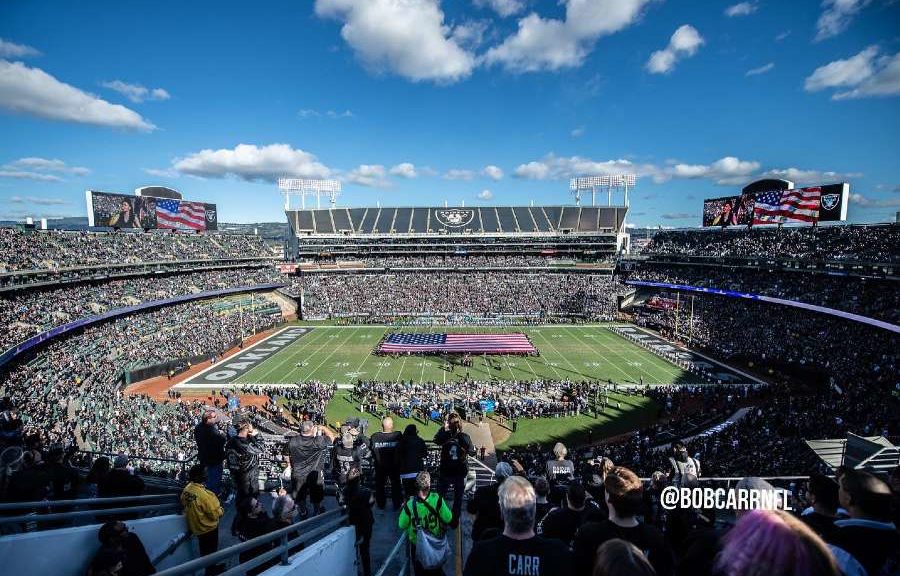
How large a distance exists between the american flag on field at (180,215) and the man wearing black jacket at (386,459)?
59.2 meters

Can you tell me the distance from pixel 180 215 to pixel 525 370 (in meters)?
49.9

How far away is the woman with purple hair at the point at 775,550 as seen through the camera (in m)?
1.65

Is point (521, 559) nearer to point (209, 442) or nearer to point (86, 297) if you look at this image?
point (209, 442)

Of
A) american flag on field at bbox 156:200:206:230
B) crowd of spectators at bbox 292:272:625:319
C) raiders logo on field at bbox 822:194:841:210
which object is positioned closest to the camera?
raiders logo on field at bbox 822:194:841:210

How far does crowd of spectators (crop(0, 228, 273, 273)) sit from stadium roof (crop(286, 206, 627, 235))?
11.2 m

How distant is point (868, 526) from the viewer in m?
2.90

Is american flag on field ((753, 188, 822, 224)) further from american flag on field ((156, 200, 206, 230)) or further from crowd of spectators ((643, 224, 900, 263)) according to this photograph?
american flag on field ((156, 200, 206, 230))

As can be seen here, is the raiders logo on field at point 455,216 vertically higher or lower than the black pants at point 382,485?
higher

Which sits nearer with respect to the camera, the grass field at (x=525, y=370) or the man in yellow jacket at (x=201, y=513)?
the man in yellow jacket at (x=201, y=513)

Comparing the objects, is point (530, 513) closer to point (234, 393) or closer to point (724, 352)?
point (234, 393)

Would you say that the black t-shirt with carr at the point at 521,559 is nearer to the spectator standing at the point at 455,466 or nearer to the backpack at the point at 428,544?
the backpack at the point at 428,544

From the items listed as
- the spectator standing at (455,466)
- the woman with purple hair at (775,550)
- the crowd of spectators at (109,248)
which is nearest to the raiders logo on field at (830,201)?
the spectator standing at (455,466)

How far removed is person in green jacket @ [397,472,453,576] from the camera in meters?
4.49

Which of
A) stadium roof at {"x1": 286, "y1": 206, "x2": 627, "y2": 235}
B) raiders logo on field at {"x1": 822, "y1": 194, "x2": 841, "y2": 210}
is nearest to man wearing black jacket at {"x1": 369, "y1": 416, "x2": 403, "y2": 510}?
raiders logo on field at {"x1": 822, "y1": 194, "x2": 841, "y2": 210}
